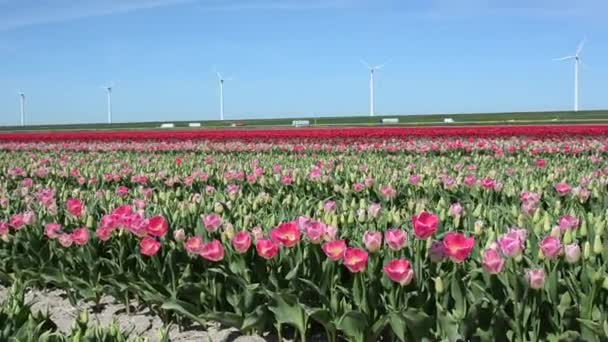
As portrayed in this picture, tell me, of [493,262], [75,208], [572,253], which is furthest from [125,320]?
[572,253]

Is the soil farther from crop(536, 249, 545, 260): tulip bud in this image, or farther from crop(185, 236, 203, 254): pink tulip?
crop(536, 249, 545, 260): tulip bud

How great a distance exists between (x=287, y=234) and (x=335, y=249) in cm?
35

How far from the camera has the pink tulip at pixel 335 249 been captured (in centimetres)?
326

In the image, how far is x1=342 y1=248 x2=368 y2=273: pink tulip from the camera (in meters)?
3.07

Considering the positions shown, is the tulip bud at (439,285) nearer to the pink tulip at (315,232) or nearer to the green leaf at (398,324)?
the green leaf at (398,324)

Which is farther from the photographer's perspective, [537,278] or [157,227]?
[157,227]

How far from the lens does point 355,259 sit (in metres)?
3.08

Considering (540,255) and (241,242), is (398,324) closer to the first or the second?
(540,255)

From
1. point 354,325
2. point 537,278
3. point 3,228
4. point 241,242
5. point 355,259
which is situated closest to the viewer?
point 537,278

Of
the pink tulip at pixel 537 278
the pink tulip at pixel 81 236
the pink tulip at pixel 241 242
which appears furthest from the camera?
the pink tulip at pixel 81 236

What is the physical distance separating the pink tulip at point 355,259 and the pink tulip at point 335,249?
16 cm

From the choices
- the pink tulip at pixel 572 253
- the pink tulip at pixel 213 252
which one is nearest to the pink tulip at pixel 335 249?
the pink tulip at pixel 213 252

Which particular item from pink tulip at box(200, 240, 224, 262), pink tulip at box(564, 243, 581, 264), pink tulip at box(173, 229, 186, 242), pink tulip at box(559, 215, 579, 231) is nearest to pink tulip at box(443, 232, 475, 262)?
pink tulip at box(564, 243, 581, 264)

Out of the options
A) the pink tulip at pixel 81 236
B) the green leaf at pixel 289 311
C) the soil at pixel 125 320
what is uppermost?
the pink tulip at pixel 81 236
